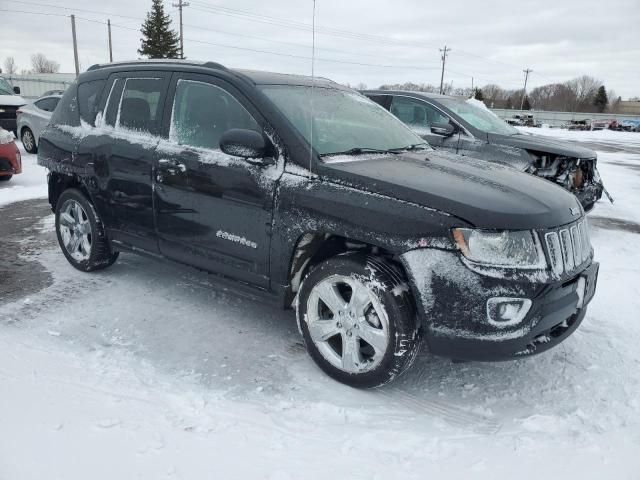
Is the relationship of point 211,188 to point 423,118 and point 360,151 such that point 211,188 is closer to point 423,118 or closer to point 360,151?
point 360,151

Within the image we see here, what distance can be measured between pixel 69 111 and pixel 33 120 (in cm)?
952

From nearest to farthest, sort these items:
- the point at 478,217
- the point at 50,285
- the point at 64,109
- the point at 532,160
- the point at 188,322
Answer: the point at 478,217, the point at 188,322, the point at 50,285, the point at 64,109, the point at 532,160

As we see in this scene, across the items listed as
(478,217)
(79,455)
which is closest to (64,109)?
(79,455)

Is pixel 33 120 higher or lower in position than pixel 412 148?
lower

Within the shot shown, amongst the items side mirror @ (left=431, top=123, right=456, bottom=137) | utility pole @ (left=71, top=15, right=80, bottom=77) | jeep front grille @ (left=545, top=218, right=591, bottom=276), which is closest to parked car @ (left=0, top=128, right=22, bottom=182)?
side mirror @ (left=431, top=123, right=456, bottom=137)

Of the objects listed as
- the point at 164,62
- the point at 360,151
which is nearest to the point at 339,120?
the point at 360,151

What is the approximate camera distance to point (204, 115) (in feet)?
12.1

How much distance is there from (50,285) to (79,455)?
251cm

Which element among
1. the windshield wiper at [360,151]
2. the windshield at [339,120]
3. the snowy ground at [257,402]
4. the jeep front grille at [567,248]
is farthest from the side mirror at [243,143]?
the jeep front grille at [567,248]

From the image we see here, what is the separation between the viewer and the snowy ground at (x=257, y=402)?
2.43m

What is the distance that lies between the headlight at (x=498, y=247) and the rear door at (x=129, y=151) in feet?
7.76

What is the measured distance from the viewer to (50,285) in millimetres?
4512

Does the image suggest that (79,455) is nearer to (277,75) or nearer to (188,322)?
(188,322)

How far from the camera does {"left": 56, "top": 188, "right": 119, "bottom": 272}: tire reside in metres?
4.55
